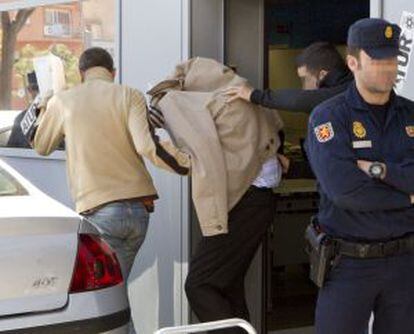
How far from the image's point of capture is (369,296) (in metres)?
3.70

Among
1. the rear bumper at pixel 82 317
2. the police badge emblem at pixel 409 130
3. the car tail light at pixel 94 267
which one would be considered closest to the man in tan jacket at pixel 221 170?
the car tail light at pixel 94 267

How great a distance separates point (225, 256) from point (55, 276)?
1364mm

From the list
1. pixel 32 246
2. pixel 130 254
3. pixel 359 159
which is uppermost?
pixel 359 159

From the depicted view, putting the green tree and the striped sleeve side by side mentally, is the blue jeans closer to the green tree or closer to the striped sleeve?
the striped sleeve

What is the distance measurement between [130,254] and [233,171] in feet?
2.79

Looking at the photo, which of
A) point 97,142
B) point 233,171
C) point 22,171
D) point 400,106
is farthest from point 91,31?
point 400,106

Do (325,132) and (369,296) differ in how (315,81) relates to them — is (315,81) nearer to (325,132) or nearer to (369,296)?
(325,132)

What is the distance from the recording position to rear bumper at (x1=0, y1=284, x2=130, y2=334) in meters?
4.02

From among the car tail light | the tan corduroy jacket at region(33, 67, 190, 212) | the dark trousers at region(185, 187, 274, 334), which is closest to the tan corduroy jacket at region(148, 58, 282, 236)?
the dark trousers at region(185, 187, 274, 334)

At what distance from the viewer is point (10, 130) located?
7.88 m

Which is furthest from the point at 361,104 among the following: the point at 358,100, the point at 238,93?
the point at 238,93

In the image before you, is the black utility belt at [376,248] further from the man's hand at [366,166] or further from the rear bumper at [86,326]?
the rear bumper at [86,326]

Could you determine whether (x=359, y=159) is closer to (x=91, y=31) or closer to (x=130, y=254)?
(x=130, y=254)

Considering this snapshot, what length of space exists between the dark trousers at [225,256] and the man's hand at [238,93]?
1.74 ft
